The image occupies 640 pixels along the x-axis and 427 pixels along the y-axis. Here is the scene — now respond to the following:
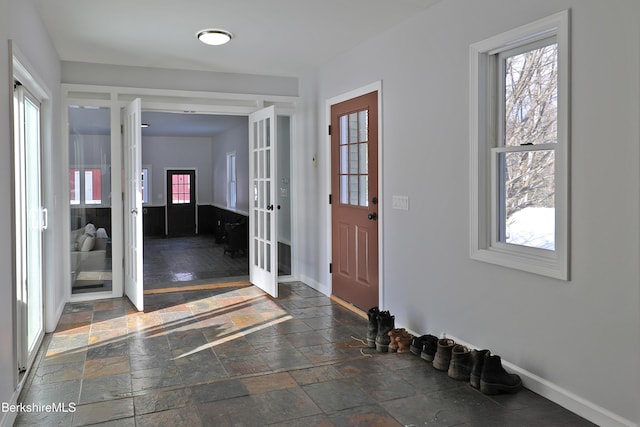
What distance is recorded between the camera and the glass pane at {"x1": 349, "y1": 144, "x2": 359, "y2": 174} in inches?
197

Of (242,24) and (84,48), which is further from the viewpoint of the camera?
(84,48)

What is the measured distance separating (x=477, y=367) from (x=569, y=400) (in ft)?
1.65

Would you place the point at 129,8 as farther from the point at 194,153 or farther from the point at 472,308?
the point at 194,153

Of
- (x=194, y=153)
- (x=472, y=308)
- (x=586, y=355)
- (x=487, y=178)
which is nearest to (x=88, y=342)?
(x=472, y=308)

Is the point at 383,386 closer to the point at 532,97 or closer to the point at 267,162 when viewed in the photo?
the point at 532,97

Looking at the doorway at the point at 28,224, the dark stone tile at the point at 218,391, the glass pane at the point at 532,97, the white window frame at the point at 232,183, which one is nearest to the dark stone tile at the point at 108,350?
the doorway at the point at 28,224

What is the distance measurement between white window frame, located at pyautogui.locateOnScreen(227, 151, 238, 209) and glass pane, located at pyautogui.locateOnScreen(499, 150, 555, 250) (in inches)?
308

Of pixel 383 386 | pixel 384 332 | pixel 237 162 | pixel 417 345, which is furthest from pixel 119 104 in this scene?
pixel 237 162

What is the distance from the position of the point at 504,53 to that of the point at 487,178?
76 cm

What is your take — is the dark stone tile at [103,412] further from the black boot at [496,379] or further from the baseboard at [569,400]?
the baseboard at [569,400]

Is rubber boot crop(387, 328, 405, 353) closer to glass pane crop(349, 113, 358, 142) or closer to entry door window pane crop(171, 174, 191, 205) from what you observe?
glass pane crop(349, 113, 358, 142)

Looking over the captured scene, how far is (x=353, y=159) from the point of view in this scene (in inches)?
199

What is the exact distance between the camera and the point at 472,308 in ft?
11.4

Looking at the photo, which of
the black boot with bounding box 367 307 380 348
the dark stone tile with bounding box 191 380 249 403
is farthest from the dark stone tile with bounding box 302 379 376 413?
the black boot with bounding box 367 307 380 348
